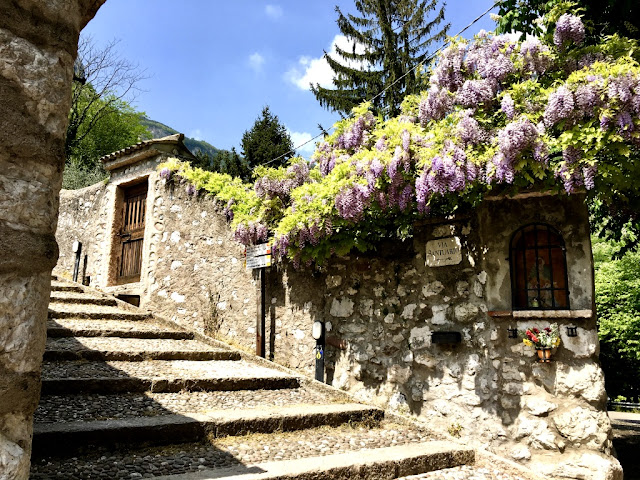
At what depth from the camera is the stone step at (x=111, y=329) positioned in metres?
4.99

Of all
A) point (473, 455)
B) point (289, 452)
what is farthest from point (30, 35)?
point (473, 455)

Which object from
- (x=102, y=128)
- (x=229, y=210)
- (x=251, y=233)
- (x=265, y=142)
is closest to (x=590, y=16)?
(x=251, y=233)

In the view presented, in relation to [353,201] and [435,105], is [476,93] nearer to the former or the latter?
[435,105]

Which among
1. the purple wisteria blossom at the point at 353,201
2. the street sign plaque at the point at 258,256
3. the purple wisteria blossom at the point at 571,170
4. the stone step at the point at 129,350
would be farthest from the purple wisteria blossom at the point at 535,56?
the stone step at the point at 129,350

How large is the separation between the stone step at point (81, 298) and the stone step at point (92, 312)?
0.12 meters

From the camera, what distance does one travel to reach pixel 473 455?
11.3 ft

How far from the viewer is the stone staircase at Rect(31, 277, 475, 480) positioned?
2.66 meters

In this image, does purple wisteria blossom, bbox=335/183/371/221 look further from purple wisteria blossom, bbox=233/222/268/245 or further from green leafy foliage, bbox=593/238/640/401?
green leafy foliage, bbox=593/238/640/401

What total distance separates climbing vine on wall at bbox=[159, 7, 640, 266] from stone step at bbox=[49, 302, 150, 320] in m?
2.37

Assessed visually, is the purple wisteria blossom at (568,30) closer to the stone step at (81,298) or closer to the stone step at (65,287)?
the stone step at (81,298)

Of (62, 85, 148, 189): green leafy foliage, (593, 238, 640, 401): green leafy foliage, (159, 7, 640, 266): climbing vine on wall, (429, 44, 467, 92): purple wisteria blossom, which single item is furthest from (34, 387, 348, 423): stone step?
(62, 85, 148, 189): green leafy foliage

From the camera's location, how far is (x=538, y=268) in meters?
4.10

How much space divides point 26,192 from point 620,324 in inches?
463

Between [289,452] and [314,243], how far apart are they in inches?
96.6
